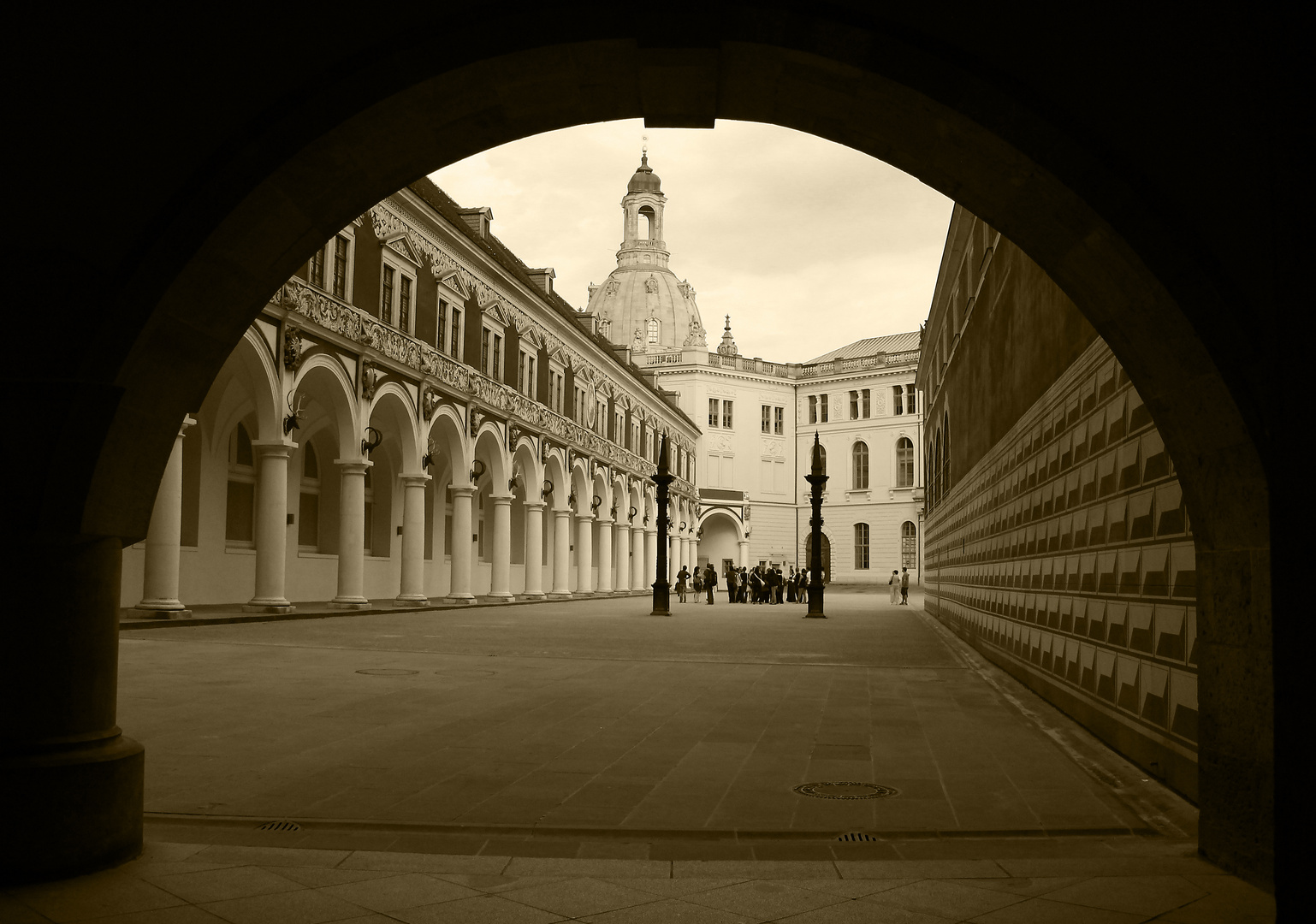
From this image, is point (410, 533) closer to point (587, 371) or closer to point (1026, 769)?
point (587, 371)

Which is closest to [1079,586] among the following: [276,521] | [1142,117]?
[1142,117]

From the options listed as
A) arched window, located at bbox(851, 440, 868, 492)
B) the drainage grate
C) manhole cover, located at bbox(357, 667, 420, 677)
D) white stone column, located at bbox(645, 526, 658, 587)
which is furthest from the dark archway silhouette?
arched window, located at bbox(851, 440, 868, 492)

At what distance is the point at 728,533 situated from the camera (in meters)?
77.2

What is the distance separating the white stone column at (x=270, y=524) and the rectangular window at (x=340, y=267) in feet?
14.3

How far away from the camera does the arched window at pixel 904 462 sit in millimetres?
74438

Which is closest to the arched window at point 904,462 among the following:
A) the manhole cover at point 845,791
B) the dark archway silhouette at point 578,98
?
the manhole cover at point 845,791

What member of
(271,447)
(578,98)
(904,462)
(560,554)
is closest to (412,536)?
(271,447)

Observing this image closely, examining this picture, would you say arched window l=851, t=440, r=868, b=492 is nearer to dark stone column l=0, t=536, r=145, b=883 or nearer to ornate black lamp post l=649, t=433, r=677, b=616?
ornate black lamp post l=649, t=433, r=677, b=616

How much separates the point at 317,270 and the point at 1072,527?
62.3ft

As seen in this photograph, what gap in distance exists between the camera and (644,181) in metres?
96.3

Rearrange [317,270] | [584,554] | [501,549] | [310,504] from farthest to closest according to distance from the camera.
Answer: [584,554]
[501,549]
[310,504]
[317,270]

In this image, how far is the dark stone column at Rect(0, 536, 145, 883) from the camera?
13.4 ft

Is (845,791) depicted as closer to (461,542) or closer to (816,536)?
(816,536)

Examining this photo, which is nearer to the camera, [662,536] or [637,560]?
[662,536]
